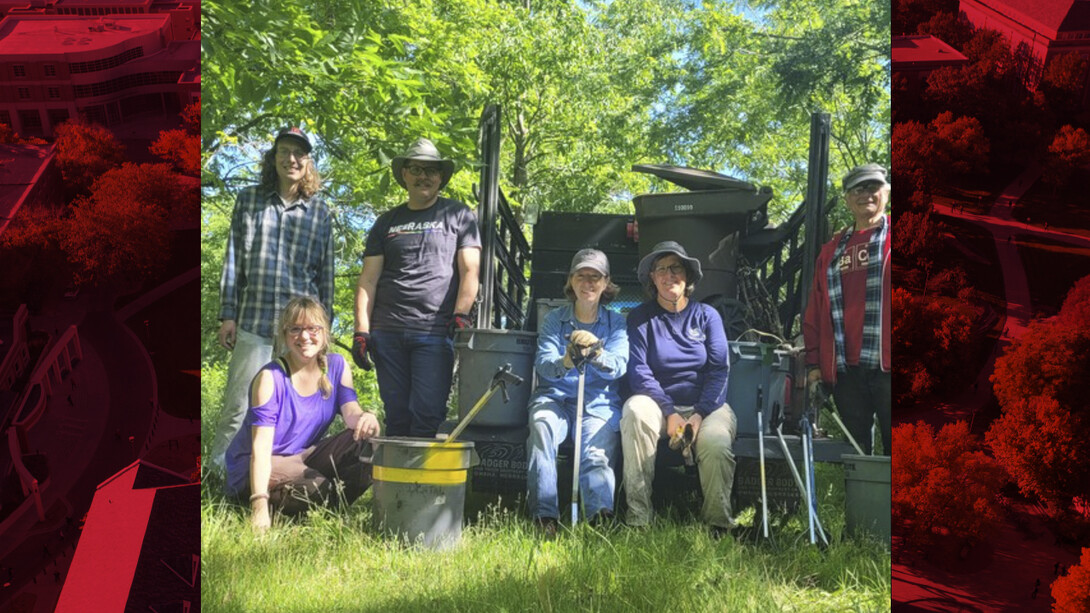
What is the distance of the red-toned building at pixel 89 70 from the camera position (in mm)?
4215

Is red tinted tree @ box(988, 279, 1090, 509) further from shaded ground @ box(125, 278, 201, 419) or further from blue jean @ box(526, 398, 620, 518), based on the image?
shaded ground @ box(125, 278, 201, 419)

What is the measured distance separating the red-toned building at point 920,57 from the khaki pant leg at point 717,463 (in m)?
1.79

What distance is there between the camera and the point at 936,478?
4.02 m

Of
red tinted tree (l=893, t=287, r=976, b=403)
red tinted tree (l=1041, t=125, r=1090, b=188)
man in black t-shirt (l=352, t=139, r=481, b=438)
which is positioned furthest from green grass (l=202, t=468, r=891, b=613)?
red tinted tree (l=1041, t=125, r=1090, b=188)

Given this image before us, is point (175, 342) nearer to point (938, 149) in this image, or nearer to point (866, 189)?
point (866, 189)

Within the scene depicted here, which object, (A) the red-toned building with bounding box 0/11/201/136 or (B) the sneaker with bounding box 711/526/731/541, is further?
(A) the red-toned building with bounding box 0/11/201/136

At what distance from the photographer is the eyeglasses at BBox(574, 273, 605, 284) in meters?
3.60

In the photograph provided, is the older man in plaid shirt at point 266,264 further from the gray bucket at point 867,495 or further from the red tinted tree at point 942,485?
the red tinted tree at point 942,485

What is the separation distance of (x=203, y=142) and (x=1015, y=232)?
3.34m

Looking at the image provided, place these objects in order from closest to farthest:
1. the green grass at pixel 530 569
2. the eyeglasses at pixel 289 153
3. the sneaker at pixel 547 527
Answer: the green grass at pixel 530 569
the sneaker at pixel 547 527
the eyeglasses at pixel 289 153

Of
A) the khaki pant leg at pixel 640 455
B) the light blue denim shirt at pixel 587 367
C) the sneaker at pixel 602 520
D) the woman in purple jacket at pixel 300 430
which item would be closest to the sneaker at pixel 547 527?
the sneaker at pixel 602 520

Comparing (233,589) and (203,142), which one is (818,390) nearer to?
(233,589)

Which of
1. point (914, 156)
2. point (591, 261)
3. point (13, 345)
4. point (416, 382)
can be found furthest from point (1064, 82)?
point (13, 345)

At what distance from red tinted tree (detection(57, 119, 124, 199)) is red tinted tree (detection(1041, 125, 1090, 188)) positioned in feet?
13.0
